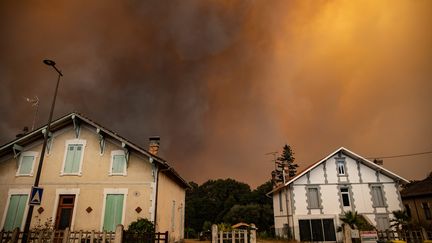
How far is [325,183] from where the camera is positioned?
94.0 ft

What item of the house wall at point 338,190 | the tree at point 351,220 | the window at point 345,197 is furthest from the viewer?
the window at point 345,197

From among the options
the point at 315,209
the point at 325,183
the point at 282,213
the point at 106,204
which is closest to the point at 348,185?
the point at 325,183

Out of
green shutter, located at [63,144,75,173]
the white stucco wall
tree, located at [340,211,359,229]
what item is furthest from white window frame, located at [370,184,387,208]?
green shutter, located at [63,144,75,173]

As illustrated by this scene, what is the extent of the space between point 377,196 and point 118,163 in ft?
84.4

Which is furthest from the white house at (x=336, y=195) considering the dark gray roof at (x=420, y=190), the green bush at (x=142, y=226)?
the green bush at (x=142, y=226)

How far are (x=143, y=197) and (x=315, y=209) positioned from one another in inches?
748

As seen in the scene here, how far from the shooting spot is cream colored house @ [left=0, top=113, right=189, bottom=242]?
16312mm

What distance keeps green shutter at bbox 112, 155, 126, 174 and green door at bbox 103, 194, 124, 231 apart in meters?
1.53

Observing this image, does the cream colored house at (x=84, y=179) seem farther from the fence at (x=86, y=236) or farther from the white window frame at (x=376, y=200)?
the white window frame at (x=376, y=200)

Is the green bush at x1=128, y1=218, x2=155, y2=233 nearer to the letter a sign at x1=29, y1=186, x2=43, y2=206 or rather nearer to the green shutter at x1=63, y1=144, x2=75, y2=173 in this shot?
the letter a sign at x1=29, y1=186, x2=43, y2=206

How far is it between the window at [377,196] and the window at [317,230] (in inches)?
202

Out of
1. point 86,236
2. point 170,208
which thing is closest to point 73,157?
point 170,208

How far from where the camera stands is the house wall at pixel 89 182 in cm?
1625

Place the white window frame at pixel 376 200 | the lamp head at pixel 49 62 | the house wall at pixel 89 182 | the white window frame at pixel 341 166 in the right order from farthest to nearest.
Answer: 1. the white window frame at pixel 341 166
2. the white window frame at pixel 376 200
3. the house wall at pixel 89 182
4. the lamp head at pixel 49 62
